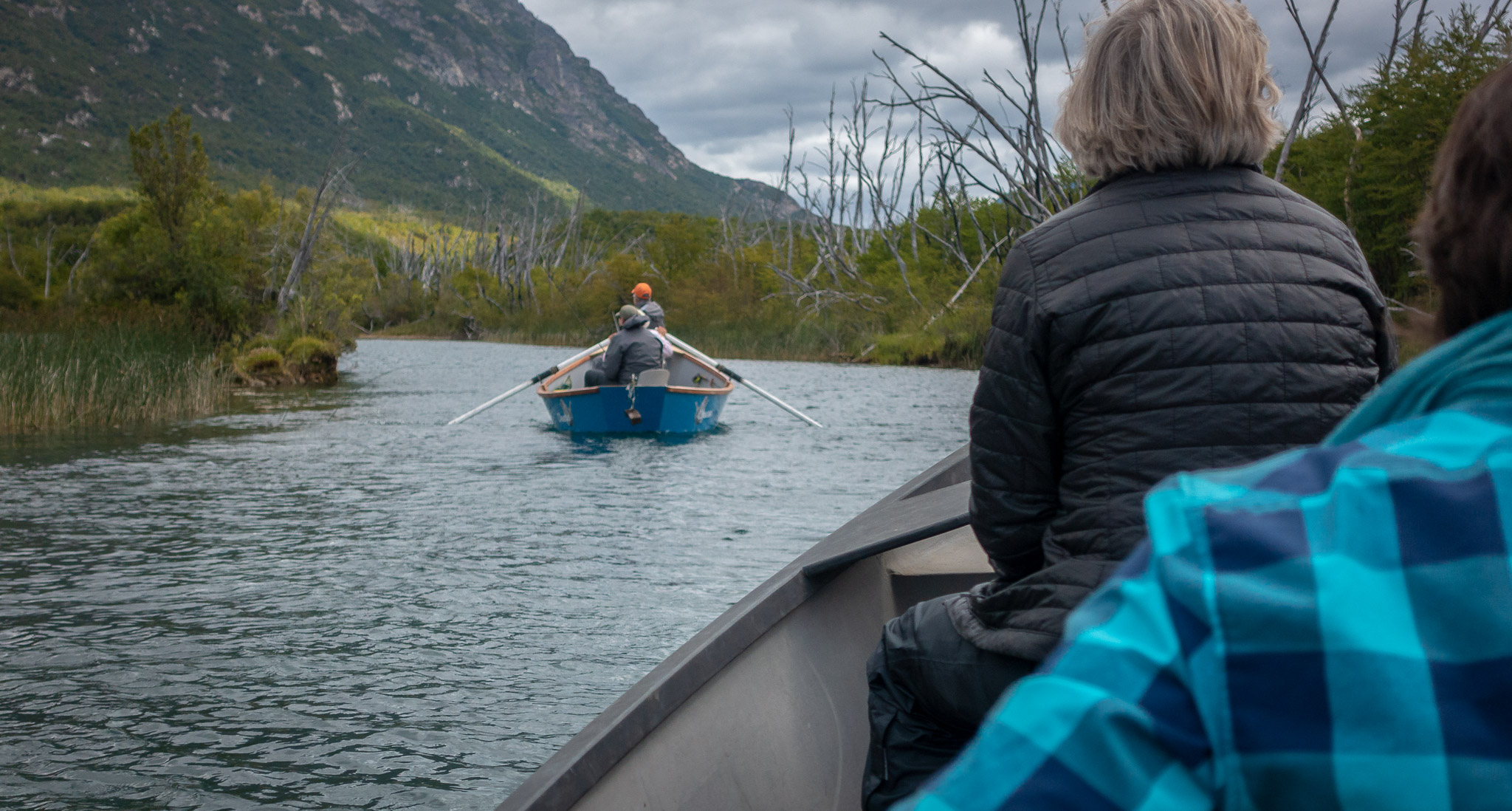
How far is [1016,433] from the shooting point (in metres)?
1.66

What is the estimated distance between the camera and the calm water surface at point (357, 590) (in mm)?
3844

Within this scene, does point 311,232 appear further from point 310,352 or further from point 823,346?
point 823,346

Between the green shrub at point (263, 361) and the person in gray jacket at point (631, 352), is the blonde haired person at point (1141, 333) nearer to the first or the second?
the person in gray jacket at point (631, 352)

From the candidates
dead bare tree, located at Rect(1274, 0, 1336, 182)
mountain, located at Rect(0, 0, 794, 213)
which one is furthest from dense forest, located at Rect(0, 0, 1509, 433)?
mountain, located at Rect(0, 0, 794, 213)

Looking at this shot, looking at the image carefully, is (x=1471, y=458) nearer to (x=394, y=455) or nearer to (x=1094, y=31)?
(x=1094, y=31)

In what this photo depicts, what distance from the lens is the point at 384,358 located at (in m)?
36.6

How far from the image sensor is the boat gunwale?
43.9ft

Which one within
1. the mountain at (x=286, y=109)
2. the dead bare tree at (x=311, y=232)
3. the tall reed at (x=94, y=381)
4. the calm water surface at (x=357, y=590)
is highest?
the mountain at (x=286, y=109)

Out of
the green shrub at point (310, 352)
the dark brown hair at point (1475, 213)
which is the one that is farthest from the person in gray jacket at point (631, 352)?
the dark brown hair at point (1475, 213)

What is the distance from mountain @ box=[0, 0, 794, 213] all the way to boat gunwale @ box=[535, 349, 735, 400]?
128ft

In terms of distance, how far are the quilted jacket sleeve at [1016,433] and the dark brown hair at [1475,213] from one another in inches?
38.7

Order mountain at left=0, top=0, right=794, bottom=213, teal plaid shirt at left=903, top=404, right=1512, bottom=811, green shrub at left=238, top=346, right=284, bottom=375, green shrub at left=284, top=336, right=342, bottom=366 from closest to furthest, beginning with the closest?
1. teal plaid shirt at left=903, top=404, right=1512, bottom=811
2. green shrub at left=238, top=346, right=284, bottom=375
3. green shrub at left=284, top=336, right=342, bottom=366
4. mountain at left=0, top=0, right=794, bottom=213

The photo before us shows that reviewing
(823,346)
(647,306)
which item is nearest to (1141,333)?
(647,306)

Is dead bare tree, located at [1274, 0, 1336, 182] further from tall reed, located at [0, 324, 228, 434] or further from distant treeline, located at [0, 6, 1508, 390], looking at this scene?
tall reed, located at [0, 324, 228, 434]
